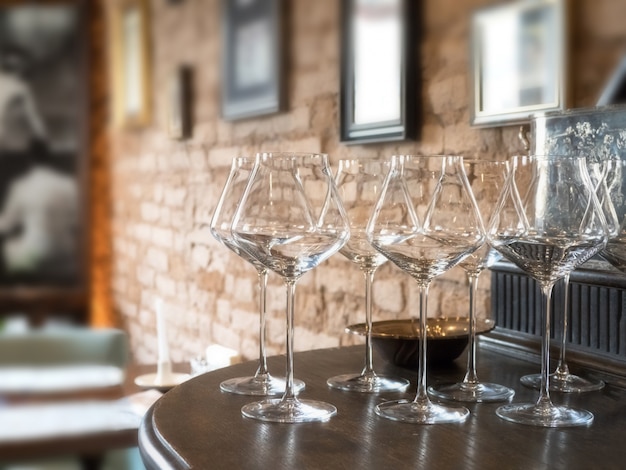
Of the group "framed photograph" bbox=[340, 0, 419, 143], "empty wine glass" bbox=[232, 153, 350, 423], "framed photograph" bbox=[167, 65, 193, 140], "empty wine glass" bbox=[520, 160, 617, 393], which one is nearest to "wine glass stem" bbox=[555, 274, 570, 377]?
"empty wine glass" bbox=[520, 160, 617, 393]

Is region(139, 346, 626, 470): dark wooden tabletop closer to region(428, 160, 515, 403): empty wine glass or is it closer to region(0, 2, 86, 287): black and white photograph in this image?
region(428, 160, 515, 403): empty wine glass

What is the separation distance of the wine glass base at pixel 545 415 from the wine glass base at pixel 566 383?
4.8 inches

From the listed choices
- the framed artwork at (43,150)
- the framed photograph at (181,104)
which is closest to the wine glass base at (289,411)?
the framed photograph at (181,104)

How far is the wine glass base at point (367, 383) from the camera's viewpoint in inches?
39.2

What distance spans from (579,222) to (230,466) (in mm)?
465

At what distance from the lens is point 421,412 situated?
0.86 meters

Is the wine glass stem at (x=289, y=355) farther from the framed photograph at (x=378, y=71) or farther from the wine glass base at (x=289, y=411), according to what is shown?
the framed photograph at (x=378, y=71)

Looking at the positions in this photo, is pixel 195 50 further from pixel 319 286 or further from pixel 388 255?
pixel 388 255

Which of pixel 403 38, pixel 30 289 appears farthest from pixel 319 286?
pixel 30 289

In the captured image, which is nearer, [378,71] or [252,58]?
[378,71]

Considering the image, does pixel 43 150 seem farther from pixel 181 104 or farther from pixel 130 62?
pixel 181 104

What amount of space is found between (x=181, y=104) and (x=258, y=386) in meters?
2.64

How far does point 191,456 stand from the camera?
735 mm

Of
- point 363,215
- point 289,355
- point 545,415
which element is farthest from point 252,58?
point 545,415
